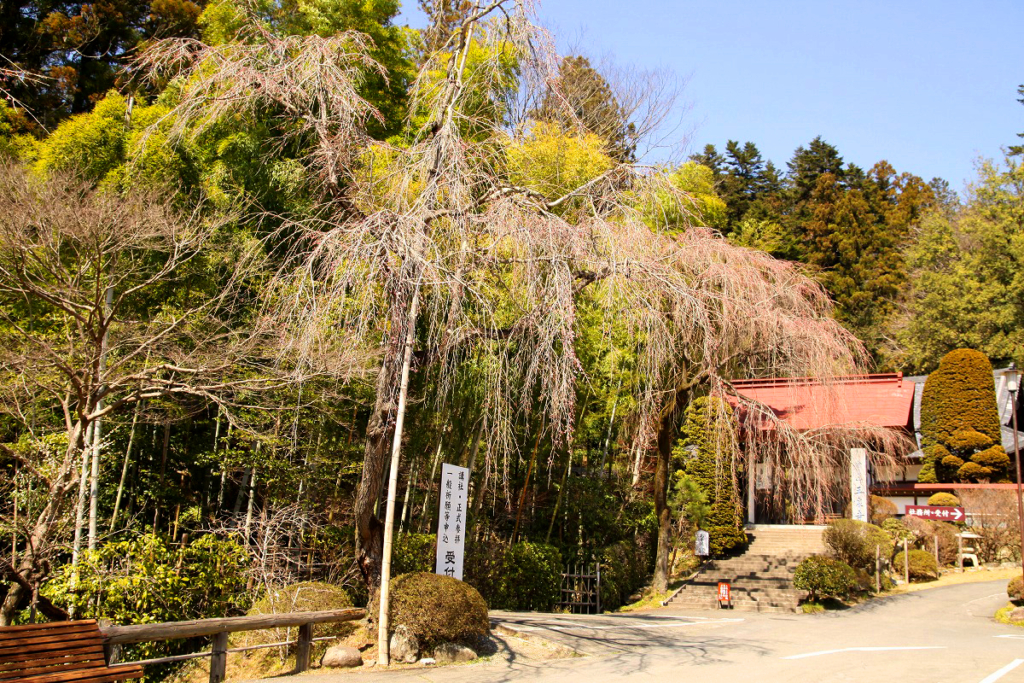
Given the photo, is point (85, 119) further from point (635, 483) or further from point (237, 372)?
point (635, 483)

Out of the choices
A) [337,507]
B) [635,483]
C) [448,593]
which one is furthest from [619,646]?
[635,483]

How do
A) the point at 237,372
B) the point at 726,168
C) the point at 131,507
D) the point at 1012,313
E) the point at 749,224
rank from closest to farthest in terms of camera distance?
the point at 237,372 → the point at 131,507 → the point at 1012,313 → the point at 749,224 → the point at 726,168

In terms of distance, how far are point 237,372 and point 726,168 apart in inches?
1293

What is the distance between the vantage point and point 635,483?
1597 cm

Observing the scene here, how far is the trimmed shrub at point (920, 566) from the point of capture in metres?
15.6

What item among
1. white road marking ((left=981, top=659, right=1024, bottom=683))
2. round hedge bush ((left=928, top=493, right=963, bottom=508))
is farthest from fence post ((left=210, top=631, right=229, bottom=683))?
round hedge bush ((left=928, top=493, right=963, bottom=508))

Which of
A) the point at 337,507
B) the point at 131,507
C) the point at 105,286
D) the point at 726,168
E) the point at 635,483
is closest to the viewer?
the point at 105,286

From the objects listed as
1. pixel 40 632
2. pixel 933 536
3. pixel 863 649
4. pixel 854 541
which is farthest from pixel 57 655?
pixel 933 536

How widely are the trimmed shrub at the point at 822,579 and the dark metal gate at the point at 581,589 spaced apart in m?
3.33

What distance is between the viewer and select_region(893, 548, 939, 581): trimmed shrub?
15633 millimetres

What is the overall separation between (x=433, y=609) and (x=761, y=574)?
9505mm

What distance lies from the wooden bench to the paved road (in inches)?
68.1

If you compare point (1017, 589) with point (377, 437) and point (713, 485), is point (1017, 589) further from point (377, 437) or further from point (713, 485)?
point (377, 437)

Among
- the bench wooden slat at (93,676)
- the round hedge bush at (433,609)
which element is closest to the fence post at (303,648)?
the round hedge bush at (433,609)
